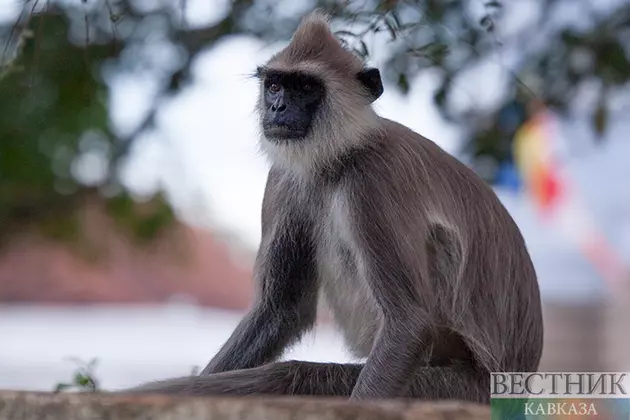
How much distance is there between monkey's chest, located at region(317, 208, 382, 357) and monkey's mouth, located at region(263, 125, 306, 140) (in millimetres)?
358

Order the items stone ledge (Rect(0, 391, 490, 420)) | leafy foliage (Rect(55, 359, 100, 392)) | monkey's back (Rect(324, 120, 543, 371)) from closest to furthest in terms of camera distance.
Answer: stone ledge (Rect(0, 391, 490, 420)) → monkey's back (Rect(324, 120, 543, 371)) → leafy foliage (Rect(55, 359, 100, 392))

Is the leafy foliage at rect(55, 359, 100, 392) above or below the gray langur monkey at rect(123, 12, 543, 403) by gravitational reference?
below

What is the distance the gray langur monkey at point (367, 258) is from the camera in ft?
12.9

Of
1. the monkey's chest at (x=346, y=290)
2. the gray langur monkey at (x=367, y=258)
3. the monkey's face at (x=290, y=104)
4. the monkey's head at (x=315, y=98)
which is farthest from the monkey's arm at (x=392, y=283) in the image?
the monkey's face at (x=290, y=104)

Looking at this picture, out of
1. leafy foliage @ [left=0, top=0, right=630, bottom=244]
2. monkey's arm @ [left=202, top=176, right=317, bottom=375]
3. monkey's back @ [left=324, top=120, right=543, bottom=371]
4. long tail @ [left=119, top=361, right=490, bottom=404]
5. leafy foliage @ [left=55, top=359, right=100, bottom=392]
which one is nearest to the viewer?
long tail @ [left=119, top=361, right=490, bottom=404]

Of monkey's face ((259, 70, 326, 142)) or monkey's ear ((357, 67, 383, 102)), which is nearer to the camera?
monkey's face ((259, 70, 326, 142))

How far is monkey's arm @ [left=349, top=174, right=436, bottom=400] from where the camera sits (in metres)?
3.86

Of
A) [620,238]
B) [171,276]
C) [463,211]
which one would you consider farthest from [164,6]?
[171,276]

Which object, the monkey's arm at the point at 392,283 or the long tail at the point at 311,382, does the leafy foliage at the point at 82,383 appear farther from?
the monkey's arm at the point at 392,283

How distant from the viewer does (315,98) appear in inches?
178

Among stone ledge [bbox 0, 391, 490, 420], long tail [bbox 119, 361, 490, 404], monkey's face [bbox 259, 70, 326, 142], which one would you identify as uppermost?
monkey's face [bbox 259, 70, 326, 142]

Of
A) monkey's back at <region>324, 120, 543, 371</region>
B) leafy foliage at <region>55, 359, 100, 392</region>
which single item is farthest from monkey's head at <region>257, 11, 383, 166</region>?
leafy foliage at <region>55, 359, 100, 392</region>

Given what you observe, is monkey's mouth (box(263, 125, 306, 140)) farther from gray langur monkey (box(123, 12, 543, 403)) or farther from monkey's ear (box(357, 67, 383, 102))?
monkey's ear (box(357, 67, 383, 102))

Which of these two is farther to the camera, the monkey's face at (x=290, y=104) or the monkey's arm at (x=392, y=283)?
the monkey's face at (x=290, y=104)
